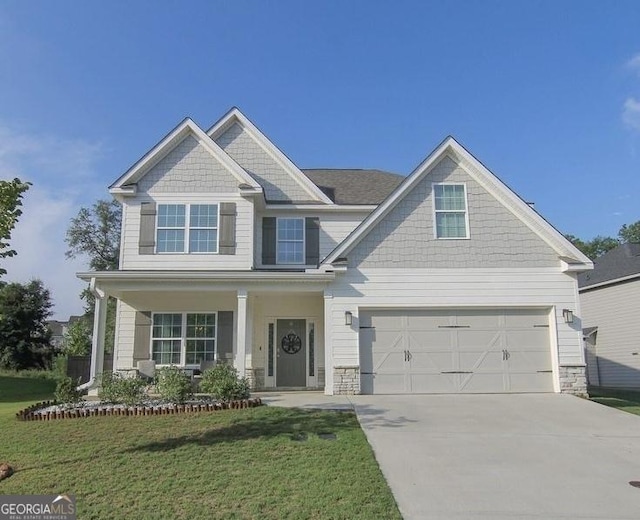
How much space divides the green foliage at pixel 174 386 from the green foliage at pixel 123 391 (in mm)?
431

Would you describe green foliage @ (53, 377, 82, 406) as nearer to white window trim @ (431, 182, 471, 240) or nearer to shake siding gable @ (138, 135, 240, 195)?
shake siding gable @ (138, 135, 240, 195)

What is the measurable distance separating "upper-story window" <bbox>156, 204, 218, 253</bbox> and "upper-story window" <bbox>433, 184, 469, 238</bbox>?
631 centimetres

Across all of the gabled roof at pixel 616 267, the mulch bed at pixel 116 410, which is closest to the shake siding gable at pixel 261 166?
the mulch bed at pixel 116 410

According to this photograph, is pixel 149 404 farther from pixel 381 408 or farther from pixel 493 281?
pixel 493 281

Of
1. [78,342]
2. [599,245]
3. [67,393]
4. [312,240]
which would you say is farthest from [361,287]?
[599,245]

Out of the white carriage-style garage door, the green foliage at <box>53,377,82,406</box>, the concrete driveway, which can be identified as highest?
the white carriage-style garage door

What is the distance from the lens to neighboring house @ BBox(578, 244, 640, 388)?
20672 millimetres

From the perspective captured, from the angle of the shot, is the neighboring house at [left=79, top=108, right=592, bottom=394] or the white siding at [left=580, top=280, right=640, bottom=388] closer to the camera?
the neighboring house at [left=79, top=108, right=592, bottom=394]

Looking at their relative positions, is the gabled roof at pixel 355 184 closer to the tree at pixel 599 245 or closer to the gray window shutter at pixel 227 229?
the gray window shutter at pixel 227 229

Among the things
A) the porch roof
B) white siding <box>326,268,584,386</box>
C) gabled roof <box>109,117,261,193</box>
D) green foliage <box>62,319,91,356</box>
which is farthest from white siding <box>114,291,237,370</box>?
green foliage <box>62,319,91,356</box>

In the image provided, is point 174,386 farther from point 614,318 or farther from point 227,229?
point 614,318

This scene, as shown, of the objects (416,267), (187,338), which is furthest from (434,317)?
(187,338)

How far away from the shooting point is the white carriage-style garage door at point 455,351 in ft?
42.8

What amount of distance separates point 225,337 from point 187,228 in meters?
3.35
